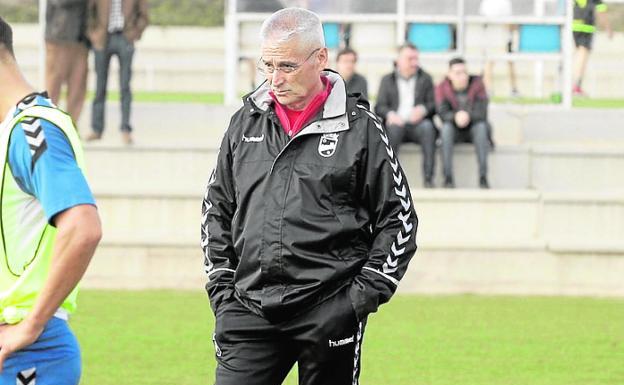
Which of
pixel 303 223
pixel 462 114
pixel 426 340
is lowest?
pixel 426 340

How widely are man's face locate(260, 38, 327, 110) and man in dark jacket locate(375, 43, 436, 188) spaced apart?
346 inches

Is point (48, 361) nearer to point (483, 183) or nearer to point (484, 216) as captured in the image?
point (484, 216)

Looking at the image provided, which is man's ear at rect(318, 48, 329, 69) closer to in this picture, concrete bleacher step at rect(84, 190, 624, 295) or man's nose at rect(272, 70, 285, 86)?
man's nose at rect(272, 70, 285, 86)

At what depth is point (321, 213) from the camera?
487cm

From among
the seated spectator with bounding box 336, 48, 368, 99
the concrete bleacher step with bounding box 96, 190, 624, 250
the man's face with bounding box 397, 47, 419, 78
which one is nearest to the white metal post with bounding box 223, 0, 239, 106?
the seated spectator with bounding box 336, 48, 368, 99

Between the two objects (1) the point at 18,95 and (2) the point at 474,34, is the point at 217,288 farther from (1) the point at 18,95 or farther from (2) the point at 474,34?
(2) the point at 474,34

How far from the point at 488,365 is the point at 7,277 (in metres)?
5.45

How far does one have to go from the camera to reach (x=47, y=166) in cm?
412

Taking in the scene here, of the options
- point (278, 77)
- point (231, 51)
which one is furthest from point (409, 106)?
point (278, 77)

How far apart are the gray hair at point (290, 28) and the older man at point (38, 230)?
0.94 m

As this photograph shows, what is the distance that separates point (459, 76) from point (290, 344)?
30.6 feet

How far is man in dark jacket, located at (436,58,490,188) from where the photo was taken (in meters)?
13.8

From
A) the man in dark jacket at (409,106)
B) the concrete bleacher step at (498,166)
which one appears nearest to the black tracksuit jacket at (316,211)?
the man in dark jacket at (409,106)

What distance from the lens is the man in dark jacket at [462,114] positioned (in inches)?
544
